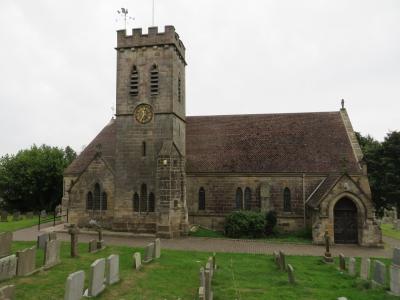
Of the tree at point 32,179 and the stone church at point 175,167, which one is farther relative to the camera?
the tree at point 32,179

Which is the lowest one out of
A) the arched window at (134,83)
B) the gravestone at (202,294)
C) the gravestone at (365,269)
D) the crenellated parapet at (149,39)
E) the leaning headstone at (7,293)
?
the gravestone at (365,269)

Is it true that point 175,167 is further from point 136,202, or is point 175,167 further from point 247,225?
point 247,225

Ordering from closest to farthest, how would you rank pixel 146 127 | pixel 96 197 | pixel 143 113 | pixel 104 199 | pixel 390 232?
pixel 146 127 → pixel 143 113 → pixel 104 199 → pixel 96 197 → pixel 390 232

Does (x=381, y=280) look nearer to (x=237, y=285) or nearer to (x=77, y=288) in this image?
(x=237, y=285)

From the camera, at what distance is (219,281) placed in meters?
15.0

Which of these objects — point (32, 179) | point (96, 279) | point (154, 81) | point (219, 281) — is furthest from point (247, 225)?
point (32, 179)

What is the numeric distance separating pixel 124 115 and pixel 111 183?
18.9ft

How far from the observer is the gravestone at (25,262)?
14.6 m

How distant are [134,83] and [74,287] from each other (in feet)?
67.8

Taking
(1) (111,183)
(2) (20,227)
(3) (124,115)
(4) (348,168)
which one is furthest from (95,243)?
(4) (348,168)

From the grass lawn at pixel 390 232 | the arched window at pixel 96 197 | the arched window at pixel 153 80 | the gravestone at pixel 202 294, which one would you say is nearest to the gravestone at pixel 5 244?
the arched window at pixel 96 197

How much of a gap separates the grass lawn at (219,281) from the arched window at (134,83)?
46.5 feet

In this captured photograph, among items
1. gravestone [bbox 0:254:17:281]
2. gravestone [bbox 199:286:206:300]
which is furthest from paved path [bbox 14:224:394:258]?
gravestone [bbox 199:286:206:300]

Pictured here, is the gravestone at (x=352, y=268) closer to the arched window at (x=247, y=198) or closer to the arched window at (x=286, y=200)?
the arched window at (x=286, y=200)
